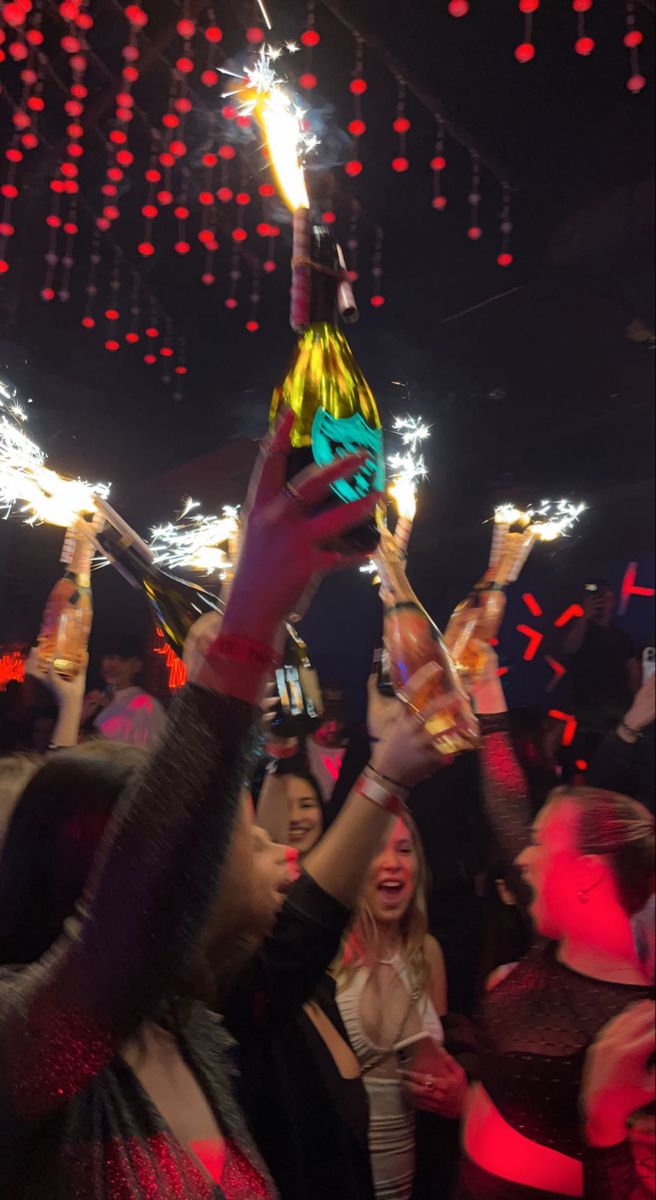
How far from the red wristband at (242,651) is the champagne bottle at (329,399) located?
21 centimetres

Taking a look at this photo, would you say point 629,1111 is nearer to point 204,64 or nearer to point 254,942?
point 254,942

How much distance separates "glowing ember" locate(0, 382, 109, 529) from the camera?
92cm

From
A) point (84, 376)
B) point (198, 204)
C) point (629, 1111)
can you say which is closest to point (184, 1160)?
point (629, 1111)

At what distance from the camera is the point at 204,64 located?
7.34 feet

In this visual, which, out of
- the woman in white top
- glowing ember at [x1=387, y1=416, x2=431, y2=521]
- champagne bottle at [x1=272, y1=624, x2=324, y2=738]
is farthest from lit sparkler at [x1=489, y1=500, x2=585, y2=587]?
the woman in white top

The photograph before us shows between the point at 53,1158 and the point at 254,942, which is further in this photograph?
the point at 254,942

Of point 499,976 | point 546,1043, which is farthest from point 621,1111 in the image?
point 499,976

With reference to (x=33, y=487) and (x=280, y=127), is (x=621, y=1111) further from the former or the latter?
(x=280, y=127)

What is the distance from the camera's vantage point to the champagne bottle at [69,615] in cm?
119

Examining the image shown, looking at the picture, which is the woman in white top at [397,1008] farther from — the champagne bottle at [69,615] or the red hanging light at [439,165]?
the red hanging light at [439,165]

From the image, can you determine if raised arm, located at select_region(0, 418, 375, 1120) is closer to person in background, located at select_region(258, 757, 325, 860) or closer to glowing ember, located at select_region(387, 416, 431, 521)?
glowing ember, located at select_region(387, 416, 431, 521)

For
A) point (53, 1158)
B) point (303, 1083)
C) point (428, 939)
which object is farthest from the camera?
point (428, 939)

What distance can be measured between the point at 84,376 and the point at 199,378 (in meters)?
0.47

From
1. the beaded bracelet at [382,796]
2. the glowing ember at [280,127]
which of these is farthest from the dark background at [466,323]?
the beaded bracelet at [382,796]
